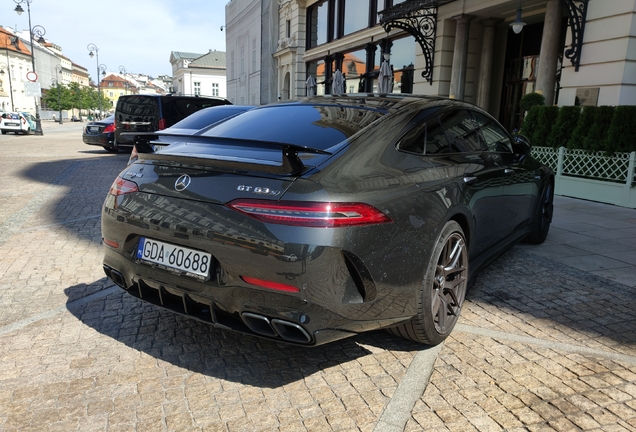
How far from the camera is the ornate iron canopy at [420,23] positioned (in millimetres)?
15352

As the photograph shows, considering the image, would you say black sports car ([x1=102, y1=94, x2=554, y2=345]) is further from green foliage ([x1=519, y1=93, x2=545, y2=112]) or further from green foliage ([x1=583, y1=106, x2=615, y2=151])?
green foliage ([x1=519, y1=93, x2=545, y2=112])

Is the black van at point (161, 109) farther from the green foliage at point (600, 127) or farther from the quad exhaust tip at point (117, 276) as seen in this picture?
the quad exhaust tip at point (117, 276)

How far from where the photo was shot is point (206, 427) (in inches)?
91.4

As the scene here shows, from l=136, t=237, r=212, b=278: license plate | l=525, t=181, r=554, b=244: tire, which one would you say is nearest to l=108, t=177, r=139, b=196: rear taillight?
l=136, t=237, r=212, b=278: license plate

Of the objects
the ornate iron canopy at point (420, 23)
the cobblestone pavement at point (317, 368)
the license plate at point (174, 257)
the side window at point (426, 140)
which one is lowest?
the cobblestone pavement at point (317, 368)

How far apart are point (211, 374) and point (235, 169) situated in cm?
113

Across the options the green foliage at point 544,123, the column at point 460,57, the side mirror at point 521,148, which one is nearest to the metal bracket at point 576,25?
the green foliage at point 544,123

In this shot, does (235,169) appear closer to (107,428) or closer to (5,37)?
(107,428)

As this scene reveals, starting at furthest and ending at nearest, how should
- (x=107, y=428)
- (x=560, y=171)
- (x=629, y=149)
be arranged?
1. (x=560, y=171)
2. (x=629, y=149)
3. (x=107, y=428)

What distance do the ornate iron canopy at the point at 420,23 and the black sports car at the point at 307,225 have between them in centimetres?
1317

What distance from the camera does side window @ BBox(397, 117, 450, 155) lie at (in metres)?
3.05

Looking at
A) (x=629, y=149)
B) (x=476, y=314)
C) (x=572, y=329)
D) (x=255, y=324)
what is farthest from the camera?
(x=629, y=149)

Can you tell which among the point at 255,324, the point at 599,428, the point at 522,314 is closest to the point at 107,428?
the point at 255,324

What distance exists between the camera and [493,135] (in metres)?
4.34
